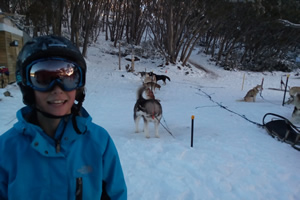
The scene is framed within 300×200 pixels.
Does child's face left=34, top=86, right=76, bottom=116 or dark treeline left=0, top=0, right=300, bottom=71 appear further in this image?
dark treeline left=0, top=0, right=300, bottom=71

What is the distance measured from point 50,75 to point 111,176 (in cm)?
86

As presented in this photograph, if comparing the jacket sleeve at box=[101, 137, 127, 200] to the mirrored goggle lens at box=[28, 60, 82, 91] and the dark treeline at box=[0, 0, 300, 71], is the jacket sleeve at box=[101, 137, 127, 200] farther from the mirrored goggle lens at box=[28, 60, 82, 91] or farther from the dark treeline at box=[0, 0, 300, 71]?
the dark treeline at box=[0, 0, 300, 71]

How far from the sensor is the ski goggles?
1.48 metres

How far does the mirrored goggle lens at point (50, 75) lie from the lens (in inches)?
58.1

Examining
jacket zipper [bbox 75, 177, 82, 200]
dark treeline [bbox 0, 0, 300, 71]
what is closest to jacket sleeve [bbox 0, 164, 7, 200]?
jacket zipper [bbox 75, 177, 82, 200]

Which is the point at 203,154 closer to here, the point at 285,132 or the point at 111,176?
the point at 285,132

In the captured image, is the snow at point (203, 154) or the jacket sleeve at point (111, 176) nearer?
the jacket sleeve at point (111, 176)

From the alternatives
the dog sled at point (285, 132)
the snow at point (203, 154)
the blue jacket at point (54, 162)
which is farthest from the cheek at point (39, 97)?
the dog sled at point (285, 132)

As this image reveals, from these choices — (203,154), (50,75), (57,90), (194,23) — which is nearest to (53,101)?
(57,90)

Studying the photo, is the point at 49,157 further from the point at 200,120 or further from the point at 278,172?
the point at 200,120

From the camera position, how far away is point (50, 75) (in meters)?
1.49

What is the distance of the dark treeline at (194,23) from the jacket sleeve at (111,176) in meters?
16.5

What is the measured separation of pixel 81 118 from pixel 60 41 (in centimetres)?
57

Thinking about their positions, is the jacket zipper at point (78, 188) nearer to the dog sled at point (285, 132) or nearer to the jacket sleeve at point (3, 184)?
the jacket sleeve at point (3, 184)
